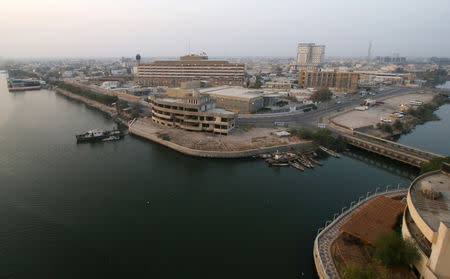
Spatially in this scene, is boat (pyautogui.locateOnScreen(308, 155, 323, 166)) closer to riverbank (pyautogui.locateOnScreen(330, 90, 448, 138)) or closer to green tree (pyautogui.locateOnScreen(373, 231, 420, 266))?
riverbank (pyautogui.locateOnScreen(330, 90, 448, 138))

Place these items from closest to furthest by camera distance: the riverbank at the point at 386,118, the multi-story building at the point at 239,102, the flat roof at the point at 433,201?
the flat roof at the point at 433,201 < the riverbank at the point at 386,118 < the multi-story building at the point at 239,102

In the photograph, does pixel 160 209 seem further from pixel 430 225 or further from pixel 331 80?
pixel 331 80

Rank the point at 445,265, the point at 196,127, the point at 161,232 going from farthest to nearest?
the point at 196,127, the point at 161,232, the point at 445,265

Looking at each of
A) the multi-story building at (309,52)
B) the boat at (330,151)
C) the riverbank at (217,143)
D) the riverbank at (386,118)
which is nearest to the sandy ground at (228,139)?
the riverbank at (217,143)

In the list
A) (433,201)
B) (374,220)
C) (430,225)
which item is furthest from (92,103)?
(430,225)

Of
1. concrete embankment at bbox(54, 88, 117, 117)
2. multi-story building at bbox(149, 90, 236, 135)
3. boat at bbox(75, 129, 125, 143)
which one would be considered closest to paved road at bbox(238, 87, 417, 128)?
multi-story building at bbox(149, 90, 236, 135)

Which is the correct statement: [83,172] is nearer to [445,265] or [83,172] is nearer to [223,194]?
[223,194]

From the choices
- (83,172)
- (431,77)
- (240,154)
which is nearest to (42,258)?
(83,172)

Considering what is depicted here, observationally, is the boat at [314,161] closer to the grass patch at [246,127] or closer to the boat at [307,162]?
the boat at [307,162]
